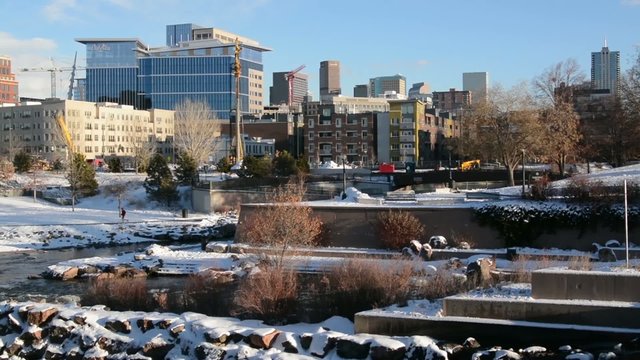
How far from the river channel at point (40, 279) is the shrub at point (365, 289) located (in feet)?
39.2

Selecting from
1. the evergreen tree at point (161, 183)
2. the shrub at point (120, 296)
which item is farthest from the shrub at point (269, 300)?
the evergreen tree at point (161, 183)

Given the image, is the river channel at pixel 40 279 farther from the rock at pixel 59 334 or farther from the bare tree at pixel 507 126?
the bare tree at pixel 507 126

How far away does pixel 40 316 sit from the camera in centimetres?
2469

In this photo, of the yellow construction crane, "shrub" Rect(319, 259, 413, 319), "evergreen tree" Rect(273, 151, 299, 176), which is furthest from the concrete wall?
the yellow construction crane

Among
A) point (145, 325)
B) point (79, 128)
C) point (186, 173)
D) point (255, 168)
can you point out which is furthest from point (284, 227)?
point (79, 128)

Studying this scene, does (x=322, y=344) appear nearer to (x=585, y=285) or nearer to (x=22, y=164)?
(x=585, y=285)

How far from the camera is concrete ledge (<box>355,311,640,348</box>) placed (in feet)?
63.9

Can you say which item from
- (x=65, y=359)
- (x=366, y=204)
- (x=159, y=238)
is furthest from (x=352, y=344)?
(x=159, y=238)

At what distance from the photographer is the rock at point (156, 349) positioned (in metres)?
22.0

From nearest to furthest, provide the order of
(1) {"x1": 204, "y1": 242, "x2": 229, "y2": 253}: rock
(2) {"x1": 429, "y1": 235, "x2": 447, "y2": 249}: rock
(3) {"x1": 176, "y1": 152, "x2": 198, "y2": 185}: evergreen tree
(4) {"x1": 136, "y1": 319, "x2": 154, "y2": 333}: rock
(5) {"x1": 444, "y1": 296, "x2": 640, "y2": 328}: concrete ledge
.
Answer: (5) {"x1": 444, "y1": 296, "x2": 640, "y2": 328}: concrete ledge → (4) {"x1": 136, "y1": 319, "x2": 154, "y2": 333}: rock → (2) {"x1": 429, "y1": 235, "x2": 447, "y2": 249}: rock → (1) {"x1": 204, "y1": 242, "x2": 229, "y2": 253}: rock → (3) {"x1": 176, "y1": 152, "x2": 198, "y2": 185}: evergreen tree

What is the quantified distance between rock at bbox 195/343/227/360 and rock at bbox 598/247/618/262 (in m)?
19.8

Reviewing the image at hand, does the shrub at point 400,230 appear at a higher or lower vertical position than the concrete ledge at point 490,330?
higher

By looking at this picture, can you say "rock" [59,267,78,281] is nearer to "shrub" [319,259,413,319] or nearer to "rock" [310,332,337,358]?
"shrub" [319,259,413,319]

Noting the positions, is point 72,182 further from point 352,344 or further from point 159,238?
point 352,344
